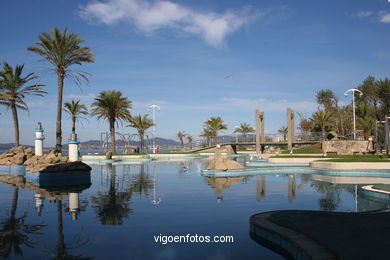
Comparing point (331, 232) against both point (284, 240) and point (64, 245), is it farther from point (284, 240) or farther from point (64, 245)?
point (64, 245)

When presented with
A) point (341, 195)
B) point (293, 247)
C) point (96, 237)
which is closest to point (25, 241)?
point (96, 237)

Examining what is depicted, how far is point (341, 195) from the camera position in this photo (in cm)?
1258

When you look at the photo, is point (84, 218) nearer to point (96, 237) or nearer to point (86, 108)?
point (96, 237)

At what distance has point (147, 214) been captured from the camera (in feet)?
31.6

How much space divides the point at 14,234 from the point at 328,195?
1064 cm

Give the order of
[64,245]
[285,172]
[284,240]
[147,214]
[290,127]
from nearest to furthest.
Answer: [284,240]
[64,245]
[147,214]
[285,172]
[290,127]

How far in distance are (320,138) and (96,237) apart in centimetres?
3936

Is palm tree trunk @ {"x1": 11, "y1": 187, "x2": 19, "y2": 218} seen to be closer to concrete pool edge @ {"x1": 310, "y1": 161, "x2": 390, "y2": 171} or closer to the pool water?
the pool water

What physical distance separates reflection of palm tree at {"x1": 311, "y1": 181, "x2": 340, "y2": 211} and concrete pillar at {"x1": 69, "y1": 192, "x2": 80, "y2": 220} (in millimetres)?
7462

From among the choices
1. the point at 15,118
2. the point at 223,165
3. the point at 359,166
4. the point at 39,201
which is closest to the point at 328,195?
the point at 359,166

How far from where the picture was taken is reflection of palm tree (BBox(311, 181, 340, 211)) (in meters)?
10.4

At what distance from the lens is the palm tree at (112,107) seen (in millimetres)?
43594

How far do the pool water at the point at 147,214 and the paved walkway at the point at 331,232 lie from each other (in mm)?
570

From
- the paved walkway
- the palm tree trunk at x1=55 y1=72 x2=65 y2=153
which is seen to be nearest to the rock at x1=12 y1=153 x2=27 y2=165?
the palm tree trunk at x1=55 y1=72 x2=65 y2=153
